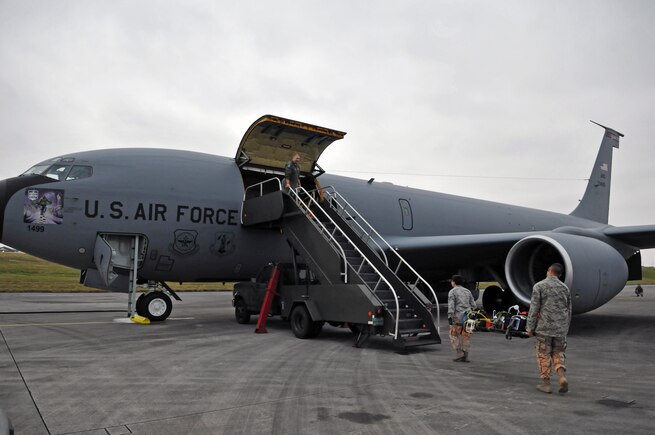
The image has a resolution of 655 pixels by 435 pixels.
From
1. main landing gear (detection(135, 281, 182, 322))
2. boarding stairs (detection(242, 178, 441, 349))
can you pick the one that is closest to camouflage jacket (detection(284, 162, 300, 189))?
boarding stairs (detection(242, 178, 441, 349))

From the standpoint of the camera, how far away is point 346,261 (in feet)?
31.8

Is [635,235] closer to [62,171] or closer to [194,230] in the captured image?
[194,230]

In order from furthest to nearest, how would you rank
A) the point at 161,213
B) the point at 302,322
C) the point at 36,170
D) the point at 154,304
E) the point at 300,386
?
the point at 154,304 → the point at 161,213 → the point at 36,170 → the point at 302,322 → the point at 300,386

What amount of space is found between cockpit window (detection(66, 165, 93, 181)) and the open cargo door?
362cm

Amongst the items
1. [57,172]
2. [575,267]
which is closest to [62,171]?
[57,172]

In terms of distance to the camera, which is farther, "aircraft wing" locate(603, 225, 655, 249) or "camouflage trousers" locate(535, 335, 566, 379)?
"aircraft wing" locate(603, 225, 655, 249)

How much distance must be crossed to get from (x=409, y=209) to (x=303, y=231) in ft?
20.8

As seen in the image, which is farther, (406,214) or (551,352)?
(406,214)

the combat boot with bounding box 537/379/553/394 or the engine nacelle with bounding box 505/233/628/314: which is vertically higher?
the engine nacelle with bounding box 505/233/628/314

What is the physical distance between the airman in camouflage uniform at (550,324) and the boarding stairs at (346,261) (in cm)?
290

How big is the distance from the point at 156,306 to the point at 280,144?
5150 millimetres

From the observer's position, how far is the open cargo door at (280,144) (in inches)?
489

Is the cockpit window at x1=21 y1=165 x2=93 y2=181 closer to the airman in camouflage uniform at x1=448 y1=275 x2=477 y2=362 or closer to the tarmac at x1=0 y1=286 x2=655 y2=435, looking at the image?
the tarmac at x1=0 y1=286 x2=655 y2=435

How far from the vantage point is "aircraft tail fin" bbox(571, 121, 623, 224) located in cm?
2349
